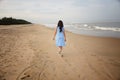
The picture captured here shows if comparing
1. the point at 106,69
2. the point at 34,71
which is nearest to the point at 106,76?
the point at 106,69

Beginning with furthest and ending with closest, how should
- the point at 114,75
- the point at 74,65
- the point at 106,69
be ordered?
the point at 74,65, the point at 106,69, the point at 114,75

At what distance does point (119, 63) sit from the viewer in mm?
5395

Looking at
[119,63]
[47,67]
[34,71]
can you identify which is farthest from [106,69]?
[34,71]

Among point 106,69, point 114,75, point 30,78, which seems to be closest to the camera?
point 30,78

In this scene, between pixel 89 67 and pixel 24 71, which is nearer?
pixel 24 71

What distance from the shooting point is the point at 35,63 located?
5160mm

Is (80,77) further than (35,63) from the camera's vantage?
No

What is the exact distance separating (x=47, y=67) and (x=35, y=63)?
0.60 meters

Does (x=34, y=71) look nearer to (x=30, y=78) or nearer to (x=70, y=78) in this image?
(x=30, y=78)

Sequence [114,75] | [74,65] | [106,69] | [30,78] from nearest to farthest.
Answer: [30,78]
[114,75]
[106,69]
[74,65]

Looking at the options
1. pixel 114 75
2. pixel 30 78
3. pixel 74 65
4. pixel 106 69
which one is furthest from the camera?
pixel 74 65

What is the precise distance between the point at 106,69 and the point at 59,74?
1.80 metres

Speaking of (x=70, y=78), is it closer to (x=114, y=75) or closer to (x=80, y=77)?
(x=80, y=77)

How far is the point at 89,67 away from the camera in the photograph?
4.92 meters
